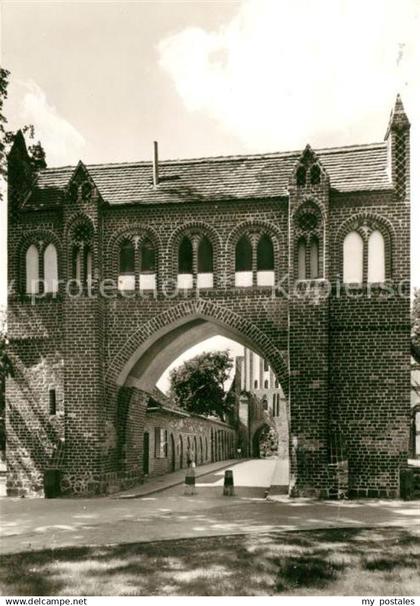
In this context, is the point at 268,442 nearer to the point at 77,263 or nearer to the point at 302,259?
the point at 77,263

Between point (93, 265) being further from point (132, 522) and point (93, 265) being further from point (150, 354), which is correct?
point (132, 522)

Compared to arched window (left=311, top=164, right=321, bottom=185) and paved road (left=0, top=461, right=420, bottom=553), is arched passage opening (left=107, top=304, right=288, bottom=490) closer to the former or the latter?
paved road (left=0, top=461, right=420, bottom=553)

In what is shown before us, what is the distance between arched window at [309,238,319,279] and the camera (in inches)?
703

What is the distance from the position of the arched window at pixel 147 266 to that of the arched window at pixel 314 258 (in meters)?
4.22

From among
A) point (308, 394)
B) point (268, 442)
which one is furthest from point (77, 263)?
point (268, 442)

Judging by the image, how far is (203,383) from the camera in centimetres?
6241

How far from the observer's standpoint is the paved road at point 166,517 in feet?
39.5

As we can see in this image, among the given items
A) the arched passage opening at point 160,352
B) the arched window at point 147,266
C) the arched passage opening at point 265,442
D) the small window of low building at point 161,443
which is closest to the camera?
the arched passage opening at point 160,352

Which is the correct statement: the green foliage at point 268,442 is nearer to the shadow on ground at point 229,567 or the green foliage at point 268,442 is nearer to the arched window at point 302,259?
the arched window at point 302,259

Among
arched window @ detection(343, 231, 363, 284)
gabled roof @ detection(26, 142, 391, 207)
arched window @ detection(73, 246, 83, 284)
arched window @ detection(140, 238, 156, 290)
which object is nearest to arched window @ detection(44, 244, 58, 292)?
arched window @ detection(73, 246, 83, 284)

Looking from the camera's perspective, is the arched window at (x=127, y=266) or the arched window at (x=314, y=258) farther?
the arched window at (x=127, y=266)

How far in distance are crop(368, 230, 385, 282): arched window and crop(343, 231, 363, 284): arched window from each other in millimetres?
222

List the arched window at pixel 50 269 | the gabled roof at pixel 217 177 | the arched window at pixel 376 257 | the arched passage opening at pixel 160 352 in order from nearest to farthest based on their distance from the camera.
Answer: the arched window at pixel 376 257
the arched passage opening at pixel 160 352
the gabled roof at pixel 217 177
the arched window at pixel 50 269

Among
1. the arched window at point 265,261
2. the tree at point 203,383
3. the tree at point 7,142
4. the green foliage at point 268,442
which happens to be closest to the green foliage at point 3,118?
the tree at point 7,142
